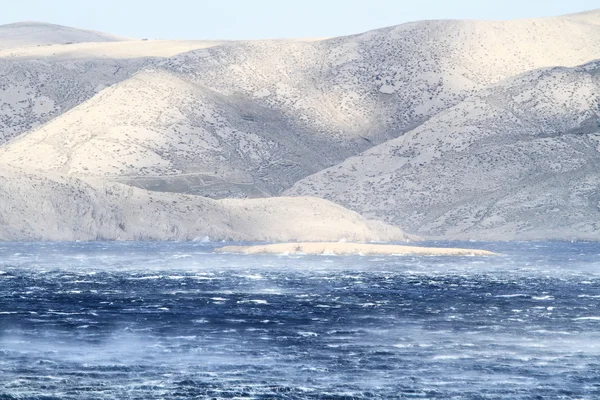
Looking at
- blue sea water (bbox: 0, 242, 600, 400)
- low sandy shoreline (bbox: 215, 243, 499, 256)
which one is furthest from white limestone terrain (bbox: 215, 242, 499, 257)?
blue sea water (bbox: 0, 242, 600, 400)

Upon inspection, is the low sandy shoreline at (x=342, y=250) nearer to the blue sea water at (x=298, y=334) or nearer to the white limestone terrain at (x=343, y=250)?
the white limestone terrain at (x=343, y=250)

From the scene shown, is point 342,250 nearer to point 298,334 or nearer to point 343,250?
point 343,250

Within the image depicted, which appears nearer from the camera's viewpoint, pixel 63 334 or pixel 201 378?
pixel 201 378

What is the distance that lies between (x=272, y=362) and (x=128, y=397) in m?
9.53

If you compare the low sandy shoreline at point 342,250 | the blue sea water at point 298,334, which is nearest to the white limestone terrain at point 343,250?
the low sandy shoreline at point 342,250

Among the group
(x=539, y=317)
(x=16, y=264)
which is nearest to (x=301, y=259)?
(x=16, y=264)

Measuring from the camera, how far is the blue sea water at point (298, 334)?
47719 mm

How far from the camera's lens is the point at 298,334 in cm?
6309

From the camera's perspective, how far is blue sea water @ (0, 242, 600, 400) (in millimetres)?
47719

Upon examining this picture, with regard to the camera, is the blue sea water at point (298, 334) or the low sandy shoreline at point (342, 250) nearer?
the blue sea water at point (298, 334)

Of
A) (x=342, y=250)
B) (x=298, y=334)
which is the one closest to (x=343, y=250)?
(x=342, y=250)

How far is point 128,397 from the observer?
45.0 metres

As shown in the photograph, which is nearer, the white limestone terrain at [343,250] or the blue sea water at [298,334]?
the blue sea water at [298,334]

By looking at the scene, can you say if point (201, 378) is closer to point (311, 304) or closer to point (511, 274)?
point (311, 304)
